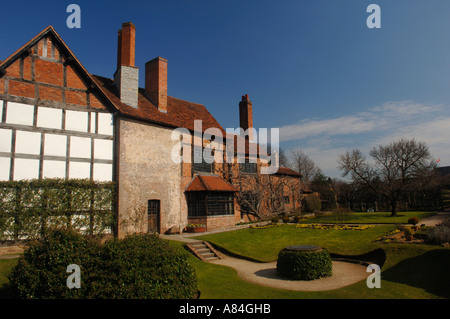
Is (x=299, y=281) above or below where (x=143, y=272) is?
below

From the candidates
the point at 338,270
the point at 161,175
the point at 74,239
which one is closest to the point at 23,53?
the point at 161,175

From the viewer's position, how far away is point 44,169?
14.9 m

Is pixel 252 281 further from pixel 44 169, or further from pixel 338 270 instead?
pixel 44 169

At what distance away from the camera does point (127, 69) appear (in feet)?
66.5

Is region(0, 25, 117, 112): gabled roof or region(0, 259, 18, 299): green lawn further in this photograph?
region(0, 25, 117, 112): gabled roof

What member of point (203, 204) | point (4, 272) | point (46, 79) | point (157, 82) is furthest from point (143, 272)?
point (157, 82)

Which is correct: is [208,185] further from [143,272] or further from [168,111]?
[143,272]

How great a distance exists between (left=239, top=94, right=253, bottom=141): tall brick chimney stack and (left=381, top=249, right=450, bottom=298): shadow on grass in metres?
21.3

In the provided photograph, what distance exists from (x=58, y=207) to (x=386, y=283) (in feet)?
48.8

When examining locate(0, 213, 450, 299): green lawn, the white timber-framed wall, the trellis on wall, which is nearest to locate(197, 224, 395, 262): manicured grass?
locate(0, 213, 450, 299): green lawn

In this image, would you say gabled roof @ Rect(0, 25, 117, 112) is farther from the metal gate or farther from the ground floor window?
the ground floor window

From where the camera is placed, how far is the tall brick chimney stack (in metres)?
30.0

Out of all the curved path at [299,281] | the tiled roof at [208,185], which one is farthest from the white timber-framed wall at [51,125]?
the curved path at [299,281]

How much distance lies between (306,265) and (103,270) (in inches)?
268
